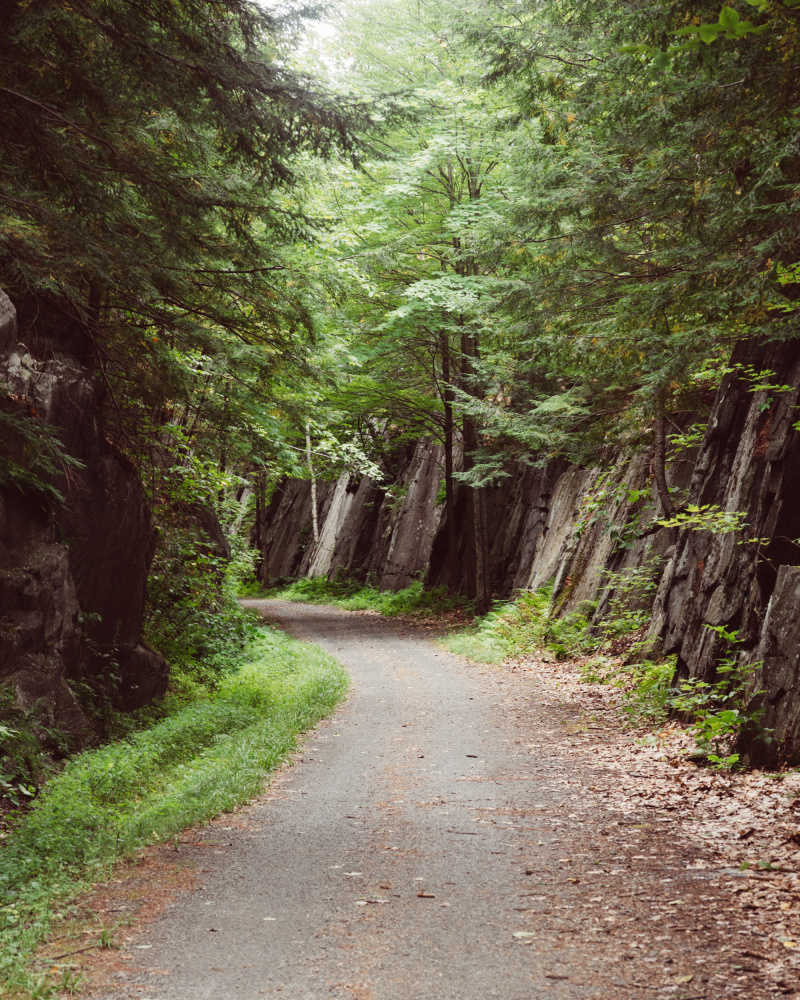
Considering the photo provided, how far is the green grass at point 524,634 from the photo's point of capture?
523 inches

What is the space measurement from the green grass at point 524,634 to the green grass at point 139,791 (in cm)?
446

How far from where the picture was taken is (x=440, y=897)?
174 inches

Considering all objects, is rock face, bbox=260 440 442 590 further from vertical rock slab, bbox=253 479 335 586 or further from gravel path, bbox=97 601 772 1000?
gravel path, bbox=97 601 772 1000

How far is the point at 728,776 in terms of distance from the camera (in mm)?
6316

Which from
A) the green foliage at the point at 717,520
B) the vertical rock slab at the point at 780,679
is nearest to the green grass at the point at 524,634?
the green foliage at the point at 717,520

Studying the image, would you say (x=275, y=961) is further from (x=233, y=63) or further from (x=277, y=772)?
(x=233, y=63)

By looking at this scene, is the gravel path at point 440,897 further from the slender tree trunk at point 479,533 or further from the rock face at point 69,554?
the slender tree trunk at point 479,533

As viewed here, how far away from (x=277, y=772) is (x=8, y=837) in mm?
2534

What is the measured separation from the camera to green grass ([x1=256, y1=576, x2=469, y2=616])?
21978 millimetres

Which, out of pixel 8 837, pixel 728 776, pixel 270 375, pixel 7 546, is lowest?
pixel 8 837

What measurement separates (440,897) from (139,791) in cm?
349

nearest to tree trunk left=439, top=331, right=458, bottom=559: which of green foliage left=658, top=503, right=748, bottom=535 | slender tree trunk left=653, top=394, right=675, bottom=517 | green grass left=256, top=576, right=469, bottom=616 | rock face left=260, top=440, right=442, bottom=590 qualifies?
green grass left=256, top=576, right=469, bottom=616

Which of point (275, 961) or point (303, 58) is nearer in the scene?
point (275, 961)

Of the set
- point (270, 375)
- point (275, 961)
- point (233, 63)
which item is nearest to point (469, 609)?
point (270, 375)
